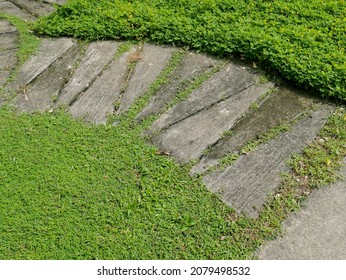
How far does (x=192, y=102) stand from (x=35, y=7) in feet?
6.79

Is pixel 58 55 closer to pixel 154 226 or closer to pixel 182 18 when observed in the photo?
pixel 182 18

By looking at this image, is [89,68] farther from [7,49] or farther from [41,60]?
[7,49]

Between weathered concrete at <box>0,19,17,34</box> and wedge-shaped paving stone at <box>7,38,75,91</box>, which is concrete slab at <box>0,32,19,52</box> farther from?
wedge-shaped paving stone at <box>7,38,75,91</box>

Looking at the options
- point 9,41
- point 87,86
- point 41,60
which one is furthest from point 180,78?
point 9,41

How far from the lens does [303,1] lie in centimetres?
387

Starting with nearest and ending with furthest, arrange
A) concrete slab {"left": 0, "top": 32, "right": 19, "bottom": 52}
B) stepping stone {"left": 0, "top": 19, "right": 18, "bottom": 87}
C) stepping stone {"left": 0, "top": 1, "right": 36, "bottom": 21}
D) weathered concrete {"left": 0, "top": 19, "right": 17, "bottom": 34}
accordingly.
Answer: stepping stone {"left": 0, "top": 19, "right": 18, "bottom": 87}, concrete slab {"left": 0, "top": 32, "right": 19, "bottom": 52}, weathered concrete {"left": 0, "top": 19, "right": 17, "bottom": 34}, stepping stone {"left": 0, "top": 1, "right": 36, "bottom": 21}

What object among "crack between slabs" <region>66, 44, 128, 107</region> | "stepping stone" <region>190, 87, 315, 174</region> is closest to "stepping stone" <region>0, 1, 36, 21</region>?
"crack between slabs" <region>66, 44, 128, 107</region>

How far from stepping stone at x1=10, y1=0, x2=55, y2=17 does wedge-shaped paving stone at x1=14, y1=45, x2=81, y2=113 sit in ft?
2.57

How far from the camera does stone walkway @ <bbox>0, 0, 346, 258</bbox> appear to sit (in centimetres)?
271

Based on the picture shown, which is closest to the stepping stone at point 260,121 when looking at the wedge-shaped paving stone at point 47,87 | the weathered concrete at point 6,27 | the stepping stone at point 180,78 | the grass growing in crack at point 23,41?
the stepping stone at point 180,78

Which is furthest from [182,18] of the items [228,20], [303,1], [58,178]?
[58,178]

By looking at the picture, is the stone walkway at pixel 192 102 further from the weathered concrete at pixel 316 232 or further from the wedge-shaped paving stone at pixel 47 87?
the weathered concrete at pixel 316 232

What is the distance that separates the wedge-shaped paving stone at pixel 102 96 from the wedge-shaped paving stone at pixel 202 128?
0.47 meters

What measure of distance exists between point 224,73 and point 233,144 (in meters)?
0.75
